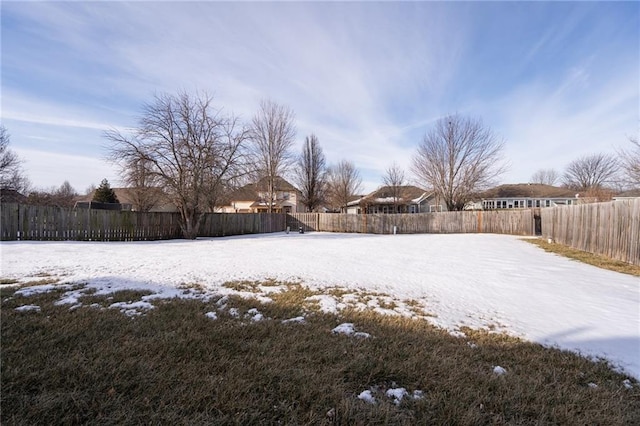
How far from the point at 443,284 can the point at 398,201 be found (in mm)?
34708

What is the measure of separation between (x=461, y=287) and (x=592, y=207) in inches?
322

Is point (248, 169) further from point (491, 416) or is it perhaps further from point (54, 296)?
point (491, 416)

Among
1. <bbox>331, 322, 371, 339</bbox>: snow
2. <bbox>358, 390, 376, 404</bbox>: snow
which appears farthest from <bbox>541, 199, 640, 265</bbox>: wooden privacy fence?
<bbox>358, 390, 376, 404</bbox>: snow

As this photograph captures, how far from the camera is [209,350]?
2684mm

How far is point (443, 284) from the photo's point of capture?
5.75m

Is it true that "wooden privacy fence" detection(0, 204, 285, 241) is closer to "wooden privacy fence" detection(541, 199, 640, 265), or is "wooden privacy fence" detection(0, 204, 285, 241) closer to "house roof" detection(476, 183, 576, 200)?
"wooden privacy fence" detection(541, 199, 640, 265)

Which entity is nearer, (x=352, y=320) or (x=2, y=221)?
(x=352, y=320)

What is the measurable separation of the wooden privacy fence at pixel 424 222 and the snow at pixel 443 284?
13155 mm

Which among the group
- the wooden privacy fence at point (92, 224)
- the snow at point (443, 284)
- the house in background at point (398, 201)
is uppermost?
the house in background at point (398, 201)

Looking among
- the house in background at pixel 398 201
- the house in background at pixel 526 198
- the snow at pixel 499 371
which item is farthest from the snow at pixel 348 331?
the house in background at pixel 526 198

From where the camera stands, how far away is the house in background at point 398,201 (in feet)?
130

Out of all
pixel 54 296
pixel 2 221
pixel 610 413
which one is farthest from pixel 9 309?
pixel 2 221

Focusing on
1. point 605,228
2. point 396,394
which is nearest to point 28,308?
point 396,394

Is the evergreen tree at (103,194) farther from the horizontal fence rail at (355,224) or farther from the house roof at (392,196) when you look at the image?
the house roof at (392,196)
